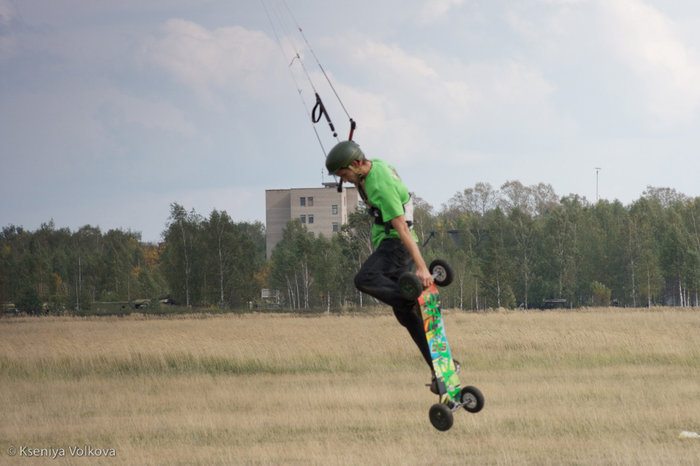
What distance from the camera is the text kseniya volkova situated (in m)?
17.4

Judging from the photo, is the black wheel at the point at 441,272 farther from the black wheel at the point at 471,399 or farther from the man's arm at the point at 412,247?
the black wheel at the point at 471,399

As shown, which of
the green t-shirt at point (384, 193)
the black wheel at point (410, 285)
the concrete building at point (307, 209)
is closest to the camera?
the black wheel at point (410, 285)


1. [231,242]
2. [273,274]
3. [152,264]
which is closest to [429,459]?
[231,242]

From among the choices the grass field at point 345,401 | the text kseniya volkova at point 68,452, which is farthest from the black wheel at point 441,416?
the text kseniya volkova at point 68,452

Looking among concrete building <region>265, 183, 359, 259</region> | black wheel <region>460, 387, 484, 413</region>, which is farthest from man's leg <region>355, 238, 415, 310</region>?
concrete building <region>265, 183, 359, 259</region>

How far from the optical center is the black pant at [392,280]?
21.9 ft

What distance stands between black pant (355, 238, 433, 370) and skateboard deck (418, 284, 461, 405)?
0.05 metres

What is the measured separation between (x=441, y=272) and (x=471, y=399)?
1.24m

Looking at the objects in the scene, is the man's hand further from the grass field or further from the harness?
the grass field

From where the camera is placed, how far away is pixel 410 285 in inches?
249

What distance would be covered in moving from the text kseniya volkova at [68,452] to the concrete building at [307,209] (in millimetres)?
130797

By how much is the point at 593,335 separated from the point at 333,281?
212 ft

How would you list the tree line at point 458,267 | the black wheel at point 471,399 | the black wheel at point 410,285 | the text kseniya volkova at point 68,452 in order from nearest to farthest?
1. the black wheel at point 410,285
2. the black wheel at point 471,399
3. the text kseniya volkova at point 68,452
4. the tree line at point 458,267

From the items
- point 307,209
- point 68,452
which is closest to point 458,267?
point 307,209
